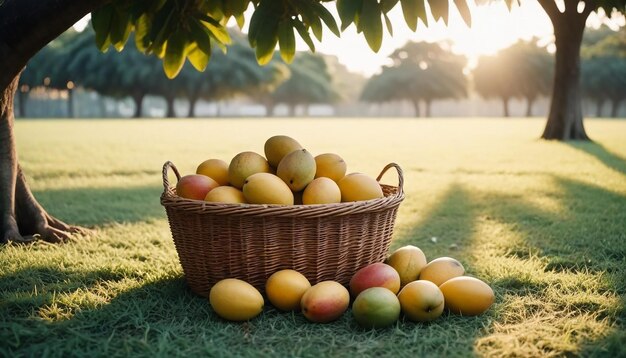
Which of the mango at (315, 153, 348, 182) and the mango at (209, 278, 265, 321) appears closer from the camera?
the mango at (209, 278, 265, 321)

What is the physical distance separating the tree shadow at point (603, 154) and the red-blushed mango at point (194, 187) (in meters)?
7.92

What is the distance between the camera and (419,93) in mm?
62969

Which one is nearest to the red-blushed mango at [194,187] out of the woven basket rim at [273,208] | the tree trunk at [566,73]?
the woven basket rim at [273,208]

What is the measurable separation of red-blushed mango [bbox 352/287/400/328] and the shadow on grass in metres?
3.43

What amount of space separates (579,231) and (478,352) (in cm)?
287

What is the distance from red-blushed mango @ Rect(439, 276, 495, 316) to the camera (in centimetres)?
274

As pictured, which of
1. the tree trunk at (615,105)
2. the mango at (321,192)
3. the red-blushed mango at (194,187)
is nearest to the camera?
the mango at (321,192)

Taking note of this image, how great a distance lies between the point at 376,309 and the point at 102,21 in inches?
81.5

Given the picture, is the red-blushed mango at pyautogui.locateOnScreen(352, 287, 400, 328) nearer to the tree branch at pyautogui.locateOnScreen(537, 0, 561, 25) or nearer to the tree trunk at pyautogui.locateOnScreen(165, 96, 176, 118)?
the tree branch at pyautogui.locateOnScreen(537, 0, 561, 25)

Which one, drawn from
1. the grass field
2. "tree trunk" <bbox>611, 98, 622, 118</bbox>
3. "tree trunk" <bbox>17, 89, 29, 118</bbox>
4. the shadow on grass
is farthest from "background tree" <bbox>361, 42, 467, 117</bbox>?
the shadow on grass

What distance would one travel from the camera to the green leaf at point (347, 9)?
2.26 metres

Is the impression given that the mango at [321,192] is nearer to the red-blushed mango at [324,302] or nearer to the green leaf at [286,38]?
the red-blushed mango at [324,302]

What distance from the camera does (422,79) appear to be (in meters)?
63.1

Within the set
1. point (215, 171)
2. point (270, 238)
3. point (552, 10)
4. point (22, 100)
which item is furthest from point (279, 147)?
point (22, 100)
